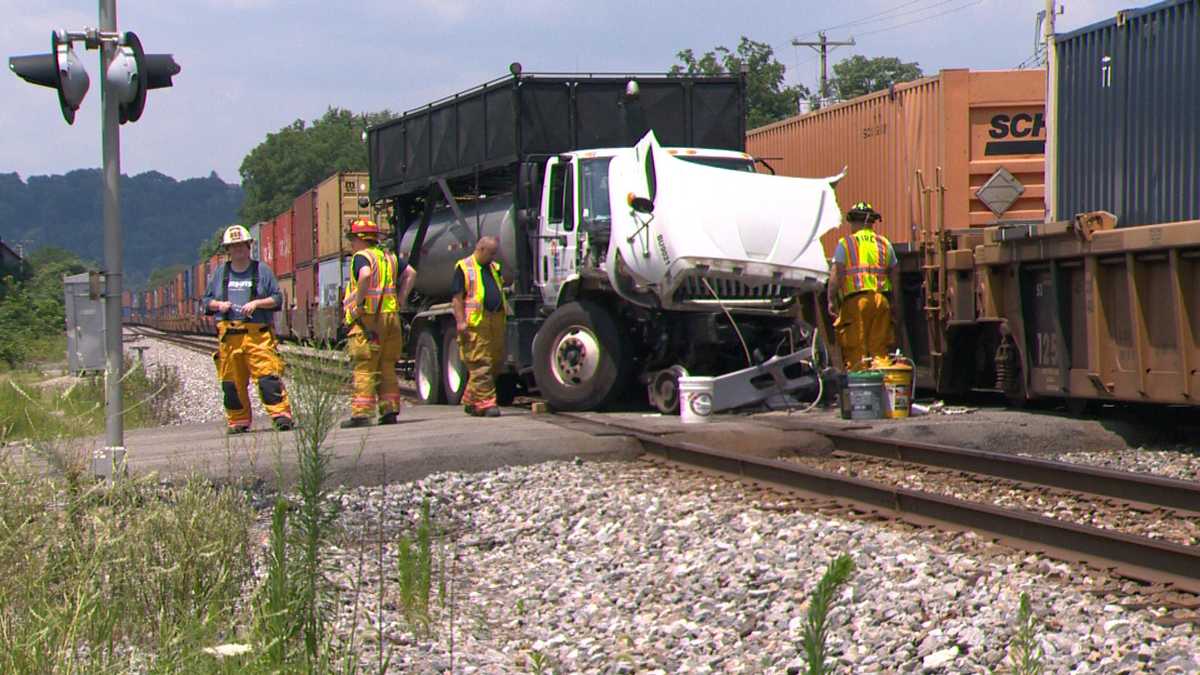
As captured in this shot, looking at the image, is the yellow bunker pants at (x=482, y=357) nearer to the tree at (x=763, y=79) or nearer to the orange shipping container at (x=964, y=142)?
the orange shipping container at (x=964, y=142)

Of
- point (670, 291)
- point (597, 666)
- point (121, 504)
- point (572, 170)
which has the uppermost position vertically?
point (572, 170)

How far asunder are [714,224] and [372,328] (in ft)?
9.70

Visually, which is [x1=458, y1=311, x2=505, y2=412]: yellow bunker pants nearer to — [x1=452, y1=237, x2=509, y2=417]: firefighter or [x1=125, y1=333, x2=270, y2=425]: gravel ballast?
[x1=452, y1=237, x2=509, y2=417]: firefighter

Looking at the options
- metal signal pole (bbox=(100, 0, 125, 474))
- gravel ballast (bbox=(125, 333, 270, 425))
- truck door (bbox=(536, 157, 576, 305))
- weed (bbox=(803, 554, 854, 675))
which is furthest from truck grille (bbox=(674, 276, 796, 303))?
weed (bbox=(803, 554, 854, 675))

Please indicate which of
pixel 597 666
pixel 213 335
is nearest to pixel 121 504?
pixel 597 666

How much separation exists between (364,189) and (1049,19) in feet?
47.5

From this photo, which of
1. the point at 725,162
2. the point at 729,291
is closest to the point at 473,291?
the point at 729,291

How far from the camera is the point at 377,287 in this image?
41.4 feet

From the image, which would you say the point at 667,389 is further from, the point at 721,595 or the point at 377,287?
the point at 721,595

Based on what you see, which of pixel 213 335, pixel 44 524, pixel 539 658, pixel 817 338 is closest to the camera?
pixel 539 658

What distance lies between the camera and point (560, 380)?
45.8 ft

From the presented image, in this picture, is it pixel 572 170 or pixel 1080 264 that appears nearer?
pixel 1080 264

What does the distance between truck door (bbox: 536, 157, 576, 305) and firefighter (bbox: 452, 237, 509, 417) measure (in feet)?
3.28

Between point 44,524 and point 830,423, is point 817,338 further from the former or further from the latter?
point 44,524
